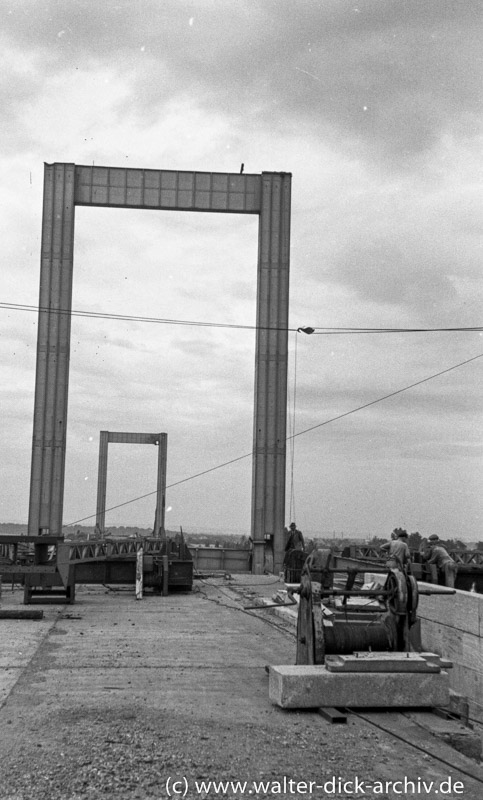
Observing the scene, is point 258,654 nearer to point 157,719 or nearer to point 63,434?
point 157,719

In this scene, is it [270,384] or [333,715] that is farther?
[270,384]

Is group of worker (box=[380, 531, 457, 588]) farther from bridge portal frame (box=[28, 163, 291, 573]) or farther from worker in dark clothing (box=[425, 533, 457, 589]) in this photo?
bridge portal frame (box=[28, 163, 291, 573])

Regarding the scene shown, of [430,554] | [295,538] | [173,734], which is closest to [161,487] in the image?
[295,538]

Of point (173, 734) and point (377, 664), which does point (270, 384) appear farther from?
point (173, 734)

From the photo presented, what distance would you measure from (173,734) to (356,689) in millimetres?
2002

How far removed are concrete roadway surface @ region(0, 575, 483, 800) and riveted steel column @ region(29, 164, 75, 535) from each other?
640 inches

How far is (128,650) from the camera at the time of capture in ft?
36.0

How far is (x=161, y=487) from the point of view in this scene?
122ft

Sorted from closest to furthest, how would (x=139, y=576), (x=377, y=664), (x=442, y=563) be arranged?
(x=377, y=664) < (x=442, y=563) < (x=139, y=576)

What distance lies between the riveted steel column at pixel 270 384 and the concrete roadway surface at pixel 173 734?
53.9 feet

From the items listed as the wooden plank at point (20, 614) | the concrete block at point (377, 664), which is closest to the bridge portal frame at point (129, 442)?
the wooden plank at point (20, 614)

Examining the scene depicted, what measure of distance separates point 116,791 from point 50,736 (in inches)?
57.3

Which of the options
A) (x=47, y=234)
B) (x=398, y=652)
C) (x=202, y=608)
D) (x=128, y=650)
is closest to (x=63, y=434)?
(x=47, y=234)

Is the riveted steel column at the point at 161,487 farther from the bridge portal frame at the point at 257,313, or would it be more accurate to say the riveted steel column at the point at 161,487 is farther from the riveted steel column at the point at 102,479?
the bridge portal frame at the point at 257,313
